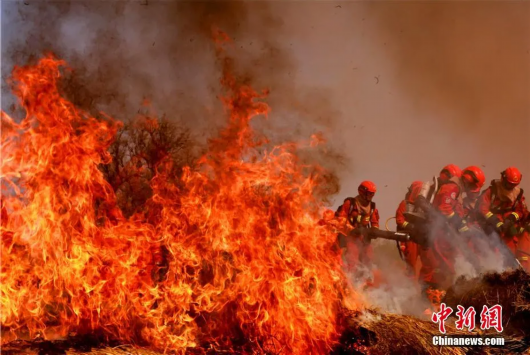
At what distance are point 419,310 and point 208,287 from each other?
11.9 ft

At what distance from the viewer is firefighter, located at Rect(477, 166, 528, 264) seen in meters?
8.39

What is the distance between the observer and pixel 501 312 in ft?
18.1

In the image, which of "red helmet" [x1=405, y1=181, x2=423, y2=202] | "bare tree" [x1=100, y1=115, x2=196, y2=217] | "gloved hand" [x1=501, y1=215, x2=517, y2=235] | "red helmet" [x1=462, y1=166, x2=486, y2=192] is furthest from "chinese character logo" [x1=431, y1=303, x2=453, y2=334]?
"bare tree" [x1=100, y1=115, x2=196, y2=217]

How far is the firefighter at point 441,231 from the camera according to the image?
8.27 m

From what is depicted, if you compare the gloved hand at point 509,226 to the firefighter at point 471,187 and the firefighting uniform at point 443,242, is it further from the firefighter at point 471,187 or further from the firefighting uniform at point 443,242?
the firefighting uniform at point 443,242

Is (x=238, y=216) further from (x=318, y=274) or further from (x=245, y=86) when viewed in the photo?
(x=245, y=86)

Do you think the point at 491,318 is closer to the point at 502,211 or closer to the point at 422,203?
the point at 422,203

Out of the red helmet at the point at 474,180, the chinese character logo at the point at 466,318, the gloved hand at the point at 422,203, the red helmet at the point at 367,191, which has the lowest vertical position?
the chinese character logo at the point at 466,318

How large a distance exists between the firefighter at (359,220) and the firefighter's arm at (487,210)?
6.03 ft

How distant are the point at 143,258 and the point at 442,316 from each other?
3.64 m

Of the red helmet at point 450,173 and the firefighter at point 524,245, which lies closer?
the firefighter at point 524,245

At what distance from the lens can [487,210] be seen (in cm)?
862

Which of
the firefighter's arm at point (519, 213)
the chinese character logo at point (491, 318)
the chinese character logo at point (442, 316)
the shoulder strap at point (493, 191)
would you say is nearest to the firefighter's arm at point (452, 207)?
the shoulder strap at point (493, 191)

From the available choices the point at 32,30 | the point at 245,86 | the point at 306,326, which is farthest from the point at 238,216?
the point at 32,30
